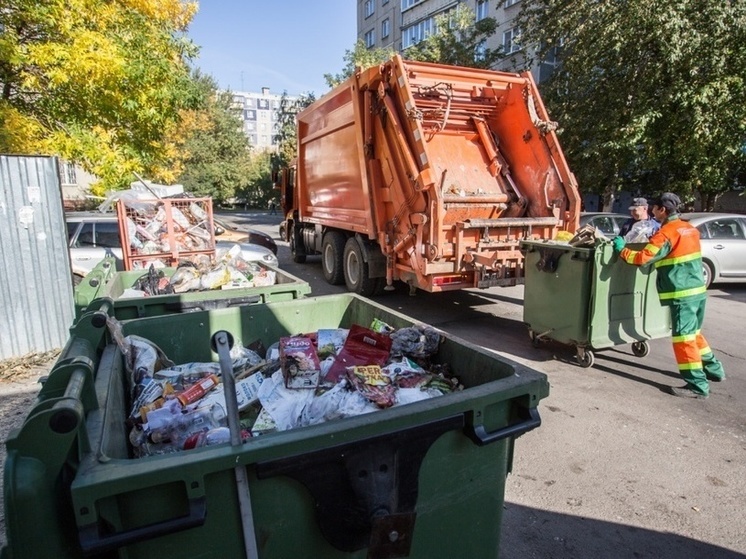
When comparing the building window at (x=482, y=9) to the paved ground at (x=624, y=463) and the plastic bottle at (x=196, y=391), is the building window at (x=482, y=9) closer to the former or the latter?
the paved ground at (x=624, y=463)

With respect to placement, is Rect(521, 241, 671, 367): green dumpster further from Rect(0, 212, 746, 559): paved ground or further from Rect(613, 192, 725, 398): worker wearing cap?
Rect(613, 192, 725, 398): worker wearing cap

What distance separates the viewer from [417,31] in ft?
97.1

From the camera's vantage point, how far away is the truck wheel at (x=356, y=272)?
703 centimetres

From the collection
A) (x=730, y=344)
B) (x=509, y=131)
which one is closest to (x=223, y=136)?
(x=509, y=131)

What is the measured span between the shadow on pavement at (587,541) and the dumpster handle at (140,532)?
170 centimetres

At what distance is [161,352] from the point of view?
Answer: 232cm

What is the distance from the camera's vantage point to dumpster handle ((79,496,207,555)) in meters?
1.04

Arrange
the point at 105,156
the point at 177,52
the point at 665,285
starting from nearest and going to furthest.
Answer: the point at 665,285, the point at 105,156, the point at 177,52

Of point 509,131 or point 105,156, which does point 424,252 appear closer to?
point 509,131

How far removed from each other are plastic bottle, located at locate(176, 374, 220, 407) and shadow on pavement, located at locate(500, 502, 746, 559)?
5.16ft

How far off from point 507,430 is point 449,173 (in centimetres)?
481

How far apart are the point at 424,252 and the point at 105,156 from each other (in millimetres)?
4867

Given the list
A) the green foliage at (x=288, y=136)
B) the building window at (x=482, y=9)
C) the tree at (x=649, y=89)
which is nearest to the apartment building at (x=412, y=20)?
the building window at (x=482, y=9)

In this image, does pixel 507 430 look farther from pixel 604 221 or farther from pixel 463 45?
pixel 463 45
